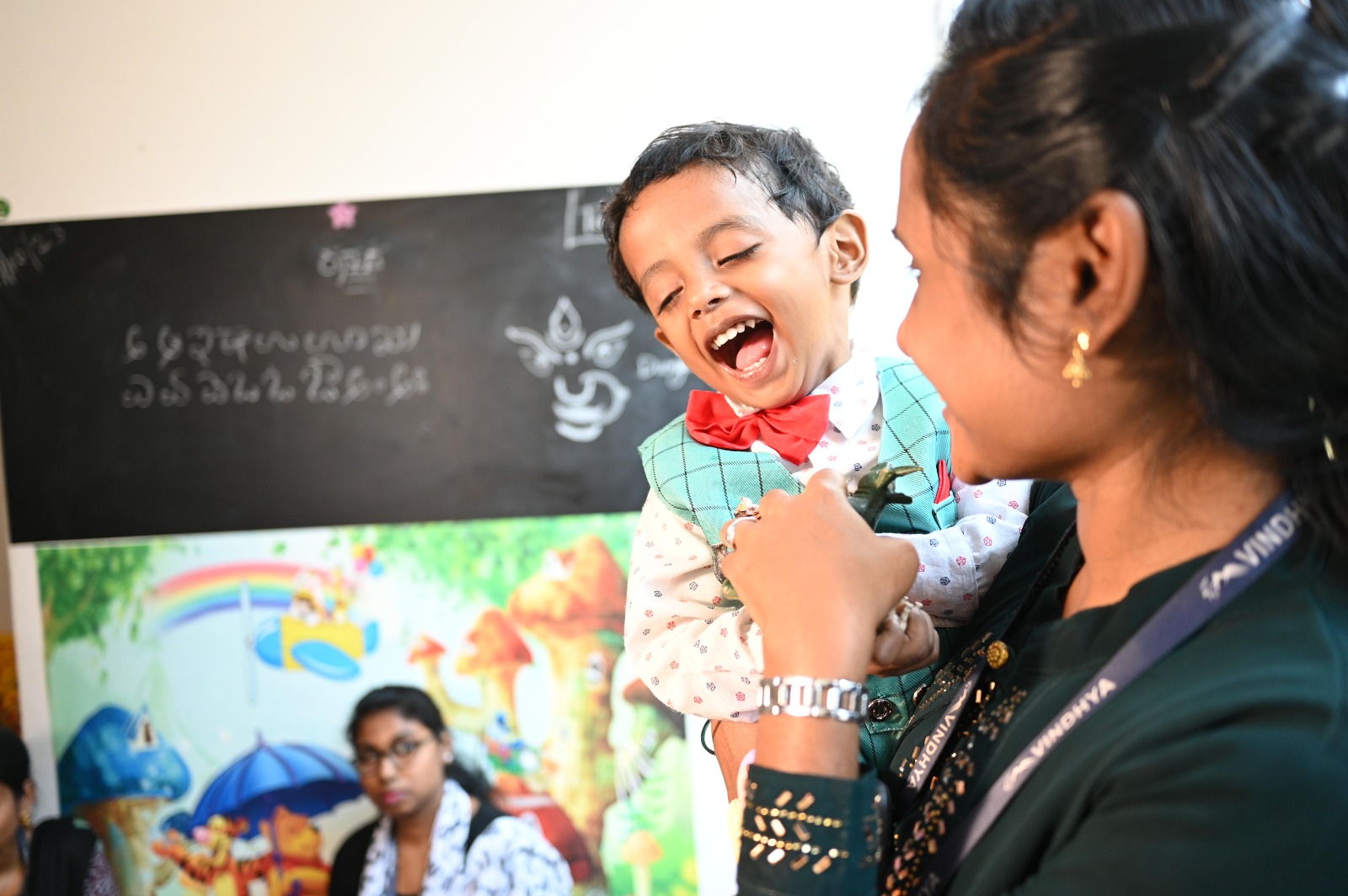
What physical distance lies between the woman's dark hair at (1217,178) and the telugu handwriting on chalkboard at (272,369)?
10.2 ft

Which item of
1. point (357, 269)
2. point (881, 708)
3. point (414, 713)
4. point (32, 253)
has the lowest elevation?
point (414, 713)

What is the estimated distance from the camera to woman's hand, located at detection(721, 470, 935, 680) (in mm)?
894

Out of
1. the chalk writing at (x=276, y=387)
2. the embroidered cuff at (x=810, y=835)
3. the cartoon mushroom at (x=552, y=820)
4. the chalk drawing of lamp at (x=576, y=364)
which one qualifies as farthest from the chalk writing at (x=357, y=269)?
the embroidered cuff at (x=810, y=835)

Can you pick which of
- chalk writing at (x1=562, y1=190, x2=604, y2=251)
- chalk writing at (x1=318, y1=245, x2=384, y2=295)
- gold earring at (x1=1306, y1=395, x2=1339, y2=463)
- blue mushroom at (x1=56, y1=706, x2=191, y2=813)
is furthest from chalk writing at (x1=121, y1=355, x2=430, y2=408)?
gold earring at (x1=1306, y1=395, x2=1339, y2=463)

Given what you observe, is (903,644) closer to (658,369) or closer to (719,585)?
(719,585)

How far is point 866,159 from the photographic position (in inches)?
140

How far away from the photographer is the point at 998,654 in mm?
949

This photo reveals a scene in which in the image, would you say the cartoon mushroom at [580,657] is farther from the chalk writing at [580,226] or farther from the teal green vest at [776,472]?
the teal green vest at [776,472]

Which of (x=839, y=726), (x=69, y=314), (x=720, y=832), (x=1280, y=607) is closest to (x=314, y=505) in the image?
(x=69, y=314)

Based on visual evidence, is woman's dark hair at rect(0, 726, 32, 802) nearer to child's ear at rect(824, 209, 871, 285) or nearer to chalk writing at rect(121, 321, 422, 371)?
chalk writing at rect(121, 321, 422, 371)

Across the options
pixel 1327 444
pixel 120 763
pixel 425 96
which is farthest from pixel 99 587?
pixel 1327 444

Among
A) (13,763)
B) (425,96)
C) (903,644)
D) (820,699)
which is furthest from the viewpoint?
(425,96)

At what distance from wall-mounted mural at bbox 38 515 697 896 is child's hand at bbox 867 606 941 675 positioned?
95.8 inches

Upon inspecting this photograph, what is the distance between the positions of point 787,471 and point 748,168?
513 mm
